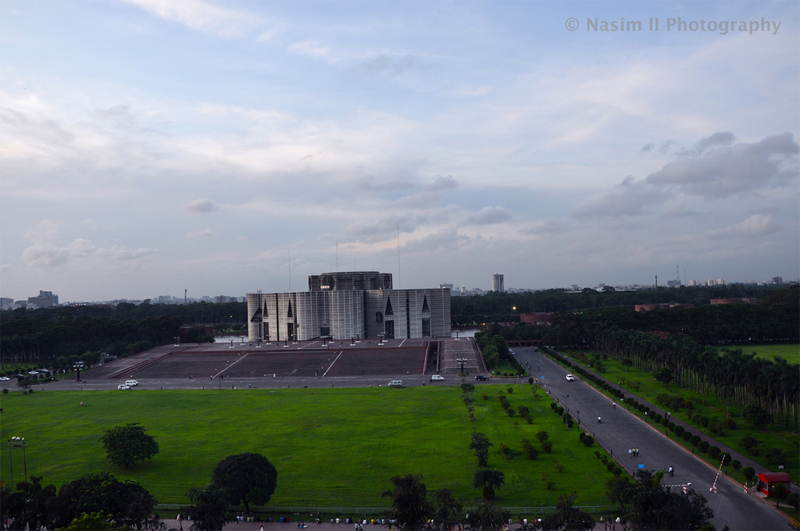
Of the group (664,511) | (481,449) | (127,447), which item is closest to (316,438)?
(127,447)

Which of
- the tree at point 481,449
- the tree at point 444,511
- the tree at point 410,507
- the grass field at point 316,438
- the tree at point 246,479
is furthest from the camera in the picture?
the tree at point 481,449

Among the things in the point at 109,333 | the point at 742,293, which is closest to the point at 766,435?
the point at 109,333

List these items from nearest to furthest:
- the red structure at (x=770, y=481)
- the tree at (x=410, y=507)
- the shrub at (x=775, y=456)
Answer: the tree at (x=410, y=507) < the red structure at (x=770, y=481) < the shrub at (x=775, y=456)

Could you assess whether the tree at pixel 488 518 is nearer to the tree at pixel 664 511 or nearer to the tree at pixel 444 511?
the tree at pixel 444 511

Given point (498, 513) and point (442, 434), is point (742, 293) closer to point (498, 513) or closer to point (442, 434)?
point (442, 434)

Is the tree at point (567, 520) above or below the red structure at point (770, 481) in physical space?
above

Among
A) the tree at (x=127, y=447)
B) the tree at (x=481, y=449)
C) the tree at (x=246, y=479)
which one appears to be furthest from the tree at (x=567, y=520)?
the tree at (x=127, y=447)

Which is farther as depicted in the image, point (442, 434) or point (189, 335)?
point (189, 335)
